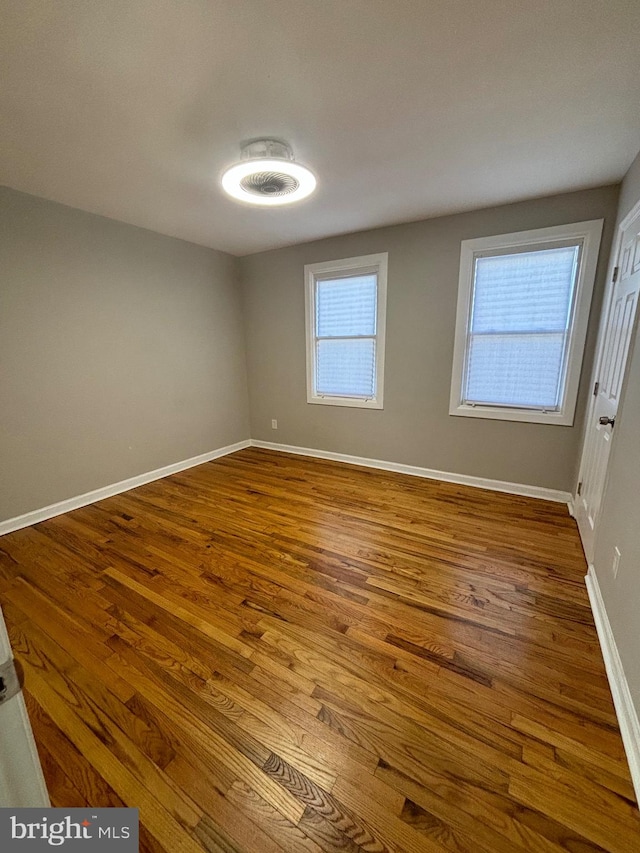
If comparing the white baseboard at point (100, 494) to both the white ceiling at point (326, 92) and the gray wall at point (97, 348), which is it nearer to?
the gray wall at point (97, 348)

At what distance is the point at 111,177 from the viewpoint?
2205 mm

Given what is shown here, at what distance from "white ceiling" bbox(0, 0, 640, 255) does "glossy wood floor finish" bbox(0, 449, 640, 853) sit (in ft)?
8.15

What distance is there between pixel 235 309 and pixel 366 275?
5.79 ft

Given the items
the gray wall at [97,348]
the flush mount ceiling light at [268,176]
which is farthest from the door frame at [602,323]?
the gray wall at [97,348]

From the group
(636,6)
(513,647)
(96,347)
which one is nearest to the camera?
(636,6)

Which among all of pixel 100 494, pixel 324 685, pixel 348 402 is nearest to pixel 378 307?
pixel 348 402

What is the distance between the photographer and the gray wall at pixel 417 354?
276 centimetres

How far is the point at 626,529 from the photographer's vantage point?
147 cm

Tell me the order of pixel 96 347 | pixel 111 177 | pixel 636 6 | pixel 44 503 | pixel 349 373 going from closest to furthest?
pixel 636 6
pixel 111 177
pixel 44 503
pixel 96 347
pixel 349 373

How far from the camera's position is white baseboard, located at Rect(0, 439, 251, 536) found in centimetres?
256

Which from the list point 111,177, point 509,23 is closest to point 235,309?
point 111,177

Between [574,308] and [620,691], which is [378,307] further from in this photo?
[620,691]

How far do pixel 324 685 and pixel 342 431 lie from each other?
2816 millimetres

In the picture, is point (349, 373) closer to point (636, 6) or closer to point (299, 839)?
point (636, 6)
